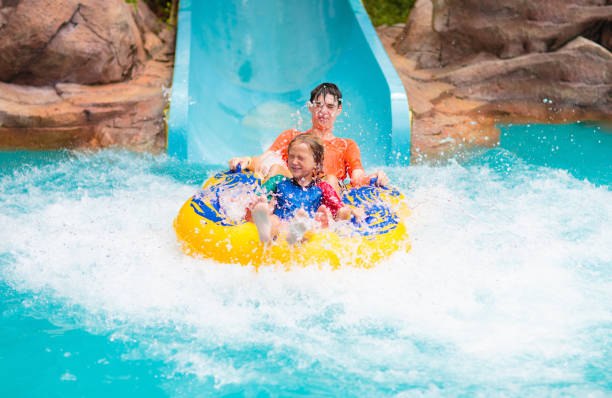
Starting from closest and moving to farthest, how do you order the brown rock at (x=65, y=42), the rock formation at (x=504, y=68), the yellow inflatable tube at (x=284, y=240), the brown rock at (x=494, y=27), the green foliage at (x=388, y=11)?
the yellow inflatable tube at (x=284, y=240) → the brown rock at (x=65, y=42) → the rock formation at (x=504, y=68) → the brown rock at (x=494, y=27) → the green foliage at (x=388, y=11)

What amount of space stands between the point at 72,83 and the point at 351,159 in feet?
10.5

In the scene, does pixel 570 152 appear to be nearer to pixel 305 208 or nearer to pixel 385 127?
pixel 385 127

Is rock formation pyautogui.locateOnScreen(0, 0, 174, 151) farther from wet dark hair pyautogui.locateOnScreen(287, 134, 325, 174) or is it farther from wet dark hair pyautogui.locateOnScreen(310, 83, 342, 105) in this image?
wet dark hair pyautogui.locateOnScreen(287, 134, 325, 174)

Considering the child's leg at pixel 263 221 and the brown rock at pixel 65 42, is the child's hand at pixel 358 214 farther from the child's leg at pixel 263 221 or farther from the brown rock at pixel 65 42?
the brown rock at pixel 65 42

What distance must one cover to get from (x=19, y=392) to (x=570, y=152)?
182 inches

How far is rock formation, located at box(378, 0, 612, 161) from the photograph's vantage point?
5742 millimetres

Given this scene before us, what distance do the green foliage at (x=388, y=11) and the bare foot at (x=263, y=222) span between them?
20.0ft

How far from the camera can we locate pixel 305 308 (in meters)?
2.88

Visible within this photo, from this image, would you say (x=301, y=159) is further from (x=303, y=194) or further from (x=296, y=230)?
(x=296, y=230)

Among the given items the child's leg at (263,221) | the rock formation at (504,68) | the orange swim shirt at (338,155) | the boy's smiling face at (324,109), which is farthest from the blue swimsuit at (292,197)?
the rock formation at (504,68)

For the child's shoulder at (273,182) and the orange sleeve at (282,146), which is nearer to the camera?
the child's shoulder at (273,182)

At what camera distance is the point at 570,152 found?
16.9ft

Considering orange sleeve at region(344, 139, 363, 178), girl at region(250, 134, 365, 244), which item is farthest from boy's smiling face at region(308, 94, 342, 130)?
girl at region(250, 134, 365, 244)

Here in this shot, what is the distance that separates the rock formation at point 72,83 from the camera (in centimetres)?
514
